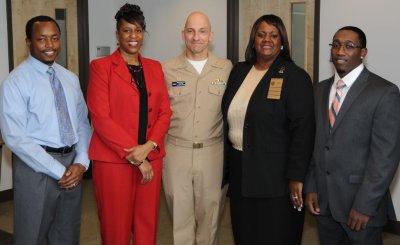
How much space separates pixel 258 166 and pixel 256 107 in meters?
0.36

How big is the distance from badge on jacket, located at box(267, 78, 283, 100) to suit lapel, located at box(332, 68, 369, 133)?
380 millimetres

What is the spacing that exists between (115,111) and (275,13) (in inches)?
114

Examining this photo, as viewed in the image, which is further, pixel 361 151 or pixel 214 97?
pixel 214 97

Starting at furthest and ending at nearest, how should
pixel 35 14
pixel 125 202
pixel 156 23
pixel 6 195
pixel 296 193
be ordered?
pixel 156 23 → pixel 35 14 → pixel 6 195 → pixel 125 202 → pixel 296 193

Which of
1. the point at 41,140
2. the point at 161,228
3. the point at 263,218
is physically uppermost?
the point at 41,140

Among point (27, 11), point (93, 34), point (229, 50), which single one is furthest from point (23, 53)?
point (229, 50)

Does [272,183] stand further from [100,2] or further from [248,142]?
[100,2]

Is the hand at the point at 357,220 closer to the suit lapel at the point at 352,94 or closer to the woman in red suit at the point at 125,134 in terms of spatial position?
the suit lapel at the point at 352,94

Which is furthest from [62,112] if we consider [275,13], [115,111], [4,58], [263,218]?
[275,13]

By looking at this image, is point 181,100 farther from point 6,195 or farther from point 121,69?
point 6,195

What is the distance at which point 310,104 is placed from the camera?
2.60 m

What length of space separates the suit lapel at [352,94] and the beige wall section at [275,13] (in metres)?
2.34

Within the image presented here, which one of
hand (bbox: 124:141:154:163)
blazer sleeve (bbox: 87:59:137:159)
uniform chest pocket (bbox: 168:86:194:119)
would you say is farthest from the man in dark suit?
blazer sleeve (bbox: 87:59:137:159)

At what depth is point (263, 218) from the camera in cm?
272
